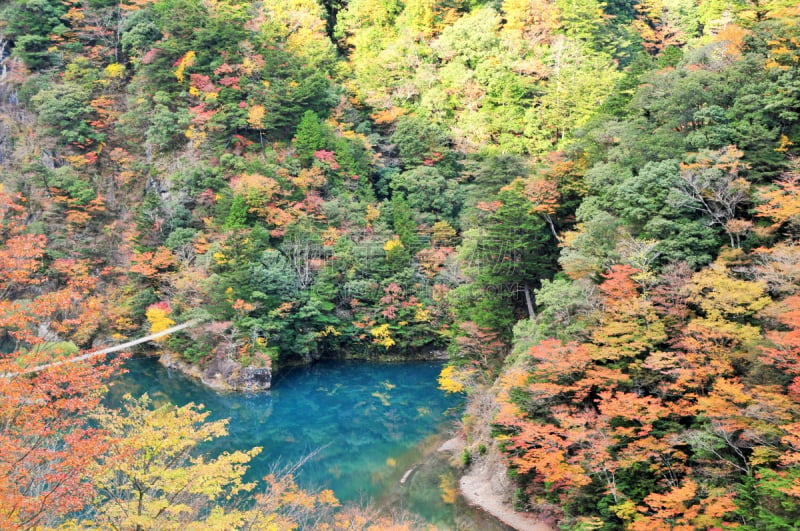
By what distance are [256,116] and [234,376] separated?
42.7 feet

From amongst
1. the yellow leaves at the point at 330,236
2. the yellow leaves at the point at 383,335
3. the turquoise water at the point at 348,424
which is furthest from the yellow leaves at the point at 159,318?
the yellow leaves at the point at 383,335

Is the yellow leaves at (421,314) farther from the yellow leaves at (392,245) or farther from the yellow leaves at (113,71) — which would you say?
the yellow leaves at (113,71)

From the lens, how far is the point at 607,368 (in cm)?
1240

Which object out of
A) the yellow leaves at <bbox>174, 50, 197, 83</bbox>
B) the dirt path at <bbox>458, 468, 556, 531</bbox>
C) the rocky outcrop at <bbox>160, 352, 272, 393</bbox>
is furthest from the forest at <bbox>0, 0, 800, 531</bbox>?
the dirt path at <bbox>458, 468, 556, 531</bbox>

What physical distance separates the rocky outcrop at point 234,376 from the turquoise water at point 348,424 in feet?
1.35

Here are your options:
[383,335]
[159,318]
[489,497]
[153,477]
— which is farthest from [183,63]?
[153,477]

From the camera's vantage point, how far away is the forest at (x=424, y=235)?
9.15 m

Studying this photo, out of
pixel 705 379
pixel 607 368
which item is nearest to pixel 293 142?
pixel 607 368

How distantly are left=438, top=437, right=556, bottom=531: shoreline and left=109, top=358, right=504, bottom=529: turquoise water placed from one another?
0.40 metres

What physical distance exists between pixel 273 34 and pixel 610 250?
993 inches

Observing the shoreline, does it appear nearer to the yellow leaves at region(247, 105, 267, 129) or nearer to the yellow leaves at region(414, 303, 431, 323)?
the yellow leaves at region(414, 303, 431, 323)

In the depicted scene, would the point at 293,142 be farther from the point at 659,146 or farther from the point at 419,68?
the point at 659,146

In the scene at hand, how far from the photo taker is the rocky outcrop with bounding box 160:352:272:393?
23.6 m

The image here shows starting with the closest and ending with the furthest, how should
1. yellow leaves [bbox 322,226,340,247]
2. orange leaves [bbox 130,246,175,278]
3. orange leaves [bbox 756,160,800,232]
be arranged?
orange leaves [bbox 756,160,800,232]
orange leaves [bbox 130,246,175,278]
yellow leaves [bbox 322,226,340,247]
